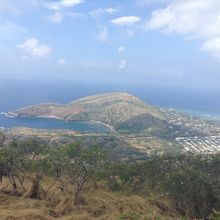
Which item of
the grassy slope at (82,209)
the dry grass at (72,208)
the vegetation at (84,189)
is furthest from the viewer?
the vegetation at (84,189)

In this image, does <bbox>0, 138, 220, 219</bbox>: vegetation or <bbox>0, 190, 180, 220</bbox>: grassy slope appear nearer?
<bbox>0, 190, 180, 220</bbox>: grassy slope

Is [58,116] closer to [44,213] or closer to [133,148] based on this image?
[133,148]

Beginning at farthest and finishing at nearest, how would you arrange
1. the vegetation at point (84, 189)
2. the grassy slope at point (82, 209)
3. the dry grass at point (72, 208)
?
the vegetation at point (84, 189) → the dry grass at point (72, 208) → the grassy slope at point (82, 209)

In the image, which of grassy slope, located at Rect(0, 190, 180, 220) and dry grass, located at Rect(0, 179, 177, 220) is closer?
grassy slope, located at Rect(0, 190, 180, 220)

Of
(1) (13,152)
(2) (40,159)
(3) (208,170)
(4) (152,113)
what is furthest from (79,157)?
(4) (152,113)

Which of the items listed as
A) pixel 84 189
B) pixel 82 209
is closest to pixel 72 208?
pixel 82 209

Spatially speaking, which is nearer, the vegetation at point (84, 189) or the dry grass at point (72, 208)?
the dry grass at point (72, 208)

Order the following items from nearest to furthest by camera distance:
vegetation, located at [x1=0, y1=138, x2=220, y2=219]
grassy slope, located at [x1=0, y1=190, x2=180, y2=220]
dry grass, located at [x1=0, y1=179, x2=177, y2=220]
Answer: grassy slope, located at [x1=0, y1=190, x2=180, y2=220] → dry grass, located at [x1=0, y1=179, x2=177, y2=220] → vegetation, located at [x1=0, y1=138, x2=220, y2=219]

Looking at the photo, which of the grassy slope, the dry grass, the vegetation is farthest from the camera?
the vegetation
